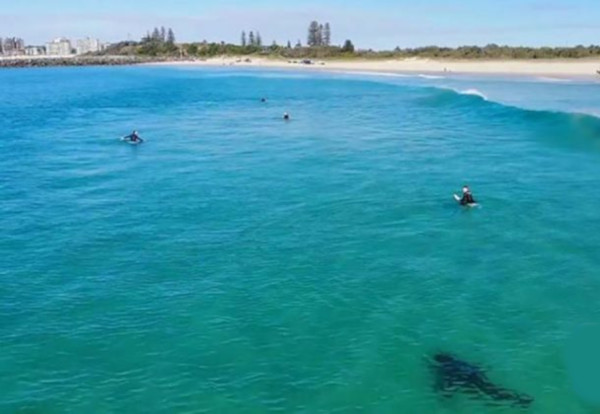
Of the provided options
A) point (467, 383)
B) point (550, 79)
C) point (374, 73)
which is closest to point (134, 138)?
point (467, 383)

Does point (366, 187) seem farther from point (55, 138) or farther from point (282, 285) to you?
point (55, 138)

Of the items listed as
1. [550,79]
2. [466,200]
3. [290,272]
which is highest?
[550,79]

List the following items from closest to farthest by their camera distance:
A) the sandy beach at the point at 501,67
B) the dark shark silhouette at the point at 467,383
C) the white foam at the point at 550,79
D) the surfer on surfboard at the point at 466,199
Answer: the dark shark silhouette at the point at 467,383 → the surfer on surfboard at the point at 466,199 → the white foam at the point at 550,79 → the sandy beach at the point at 501,67

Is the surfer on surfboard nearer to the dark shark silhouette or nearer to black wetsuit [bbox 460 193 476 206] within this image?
black wetsuit [bbox 460 193 476 206]

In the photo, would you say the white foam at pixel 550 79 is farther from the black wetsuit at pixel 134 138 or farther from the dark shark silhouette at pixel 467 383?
the dark shark silhouette at pixel 467 383

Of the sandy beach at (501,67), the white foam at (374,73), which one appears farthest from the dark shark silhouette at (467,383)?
the white foam at (374,73)

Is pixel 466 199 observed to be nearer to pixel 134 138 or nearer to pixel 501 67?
pixel 134 138

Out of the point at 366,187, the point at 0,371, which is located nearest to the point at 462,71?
the point at 366,187

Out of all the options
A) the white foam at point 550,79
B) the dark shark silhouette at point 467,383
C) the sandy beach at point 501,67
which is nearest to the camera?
the dark shark silhouette at point 467,383
